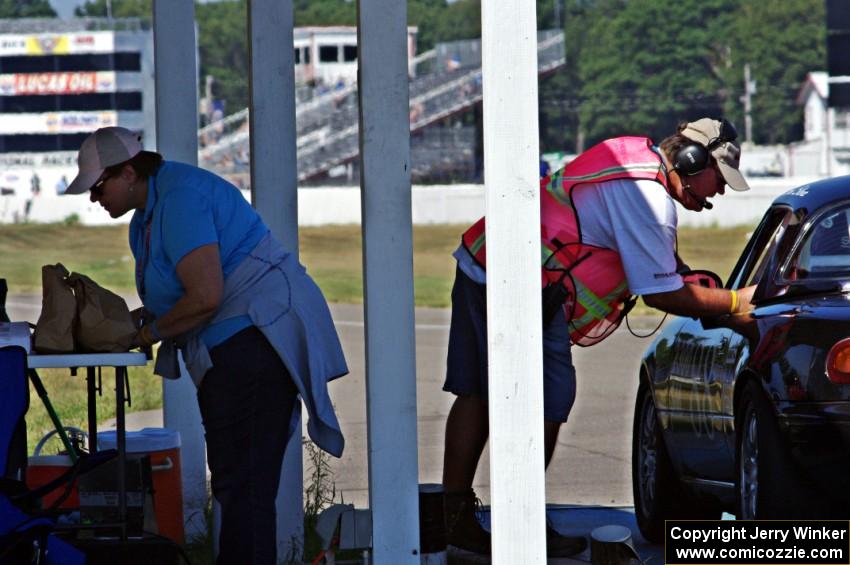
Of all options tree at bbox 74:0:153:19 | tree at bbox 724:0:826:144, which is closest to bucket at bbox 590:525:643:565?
tree at bbox 724:0:826:144

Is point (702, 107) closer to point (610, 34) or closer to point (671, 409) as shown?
point (610, 34)

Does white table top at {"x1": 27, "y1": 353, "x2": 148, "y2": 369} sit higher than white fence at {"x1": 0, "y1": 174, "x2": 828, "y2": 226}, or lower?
lower

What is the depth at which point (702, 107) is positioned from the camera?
92.4 m

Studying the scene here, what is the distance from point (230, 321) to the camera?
5188 mm

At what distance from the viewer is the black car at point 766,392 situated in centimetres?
557

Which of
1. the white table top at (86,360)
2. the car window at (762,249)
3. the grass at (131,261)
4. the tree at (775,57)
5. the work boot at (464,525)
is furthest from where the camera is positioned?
the tree at (775,57)

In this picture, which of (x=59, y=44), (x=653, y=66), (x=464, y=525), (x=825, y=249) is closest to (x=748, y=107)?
(x=653, y=66)

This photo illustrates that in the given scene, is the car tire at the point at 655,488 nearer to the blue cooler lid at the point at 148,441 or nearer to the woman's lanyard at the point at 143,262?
the blue cooler lid at the point at 148,441

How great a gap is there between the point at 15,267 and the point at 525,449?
41.4 m

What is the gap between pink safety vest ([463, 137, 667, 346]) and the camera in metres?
5.61

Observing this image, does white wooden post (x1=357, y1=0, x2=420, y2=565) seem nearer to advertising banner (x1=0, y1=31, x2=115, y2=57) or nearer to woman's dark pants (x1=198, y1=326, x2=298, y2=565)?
woman's dark pants (x1=198, y1=326, x2=298, y2=565)

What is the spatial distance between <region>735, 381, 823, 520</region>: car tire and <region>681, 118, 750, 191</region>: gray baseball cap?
2.57 feet

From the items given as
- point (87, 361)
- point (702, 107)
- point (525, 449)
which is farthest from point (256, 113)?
point (702, 107)

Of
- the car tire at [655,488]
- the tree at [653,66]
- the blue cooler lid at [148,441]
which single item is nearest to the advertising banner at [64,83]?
the tree at [653,66]
